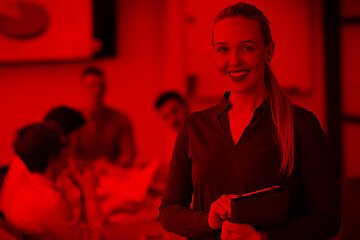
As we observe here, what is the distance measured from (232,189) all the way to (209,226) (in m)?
0.08

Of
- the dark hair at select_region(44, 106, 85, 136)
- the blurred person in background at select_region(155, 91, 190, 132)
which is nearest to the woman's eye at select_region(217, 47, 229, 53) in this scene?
the dark hair at select_region(44, 106, 85, 136)

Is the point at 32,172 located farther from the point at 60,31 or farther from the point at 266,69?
the point at 60,31

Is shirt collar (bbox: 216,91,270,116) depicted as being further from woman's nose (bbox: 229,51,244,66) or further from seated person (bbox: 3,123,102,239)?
seated person (bbox: 3,123,102,239)

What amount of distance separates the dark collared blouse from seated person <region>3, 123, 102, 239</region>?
780 millimetres

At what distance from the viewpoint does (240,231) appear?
2.69 ft

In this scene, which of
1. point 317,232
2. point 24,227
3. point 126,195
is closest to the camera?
point 317,232

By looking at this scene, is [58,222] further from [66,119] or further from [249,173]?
[249,173]

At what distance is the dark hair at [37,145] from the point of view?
1.67 meters

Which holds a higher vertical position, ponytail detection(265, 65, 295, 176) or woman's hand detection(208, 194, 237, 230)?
ponytail detection(265, 65, 295, 176)

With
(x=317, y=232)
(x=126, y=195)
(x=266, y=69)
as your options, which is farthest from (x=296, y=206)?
(x=126, y=195)

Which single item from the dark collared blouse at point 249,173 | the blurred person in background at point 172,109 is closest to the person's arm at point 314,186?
the dark collared blouse at point 249,173

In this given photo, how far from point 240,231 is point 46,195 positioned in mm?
1017

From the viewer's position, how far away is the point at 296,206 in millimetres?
880

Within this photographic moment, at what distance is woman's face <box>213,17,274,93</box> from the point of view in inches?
33.5
